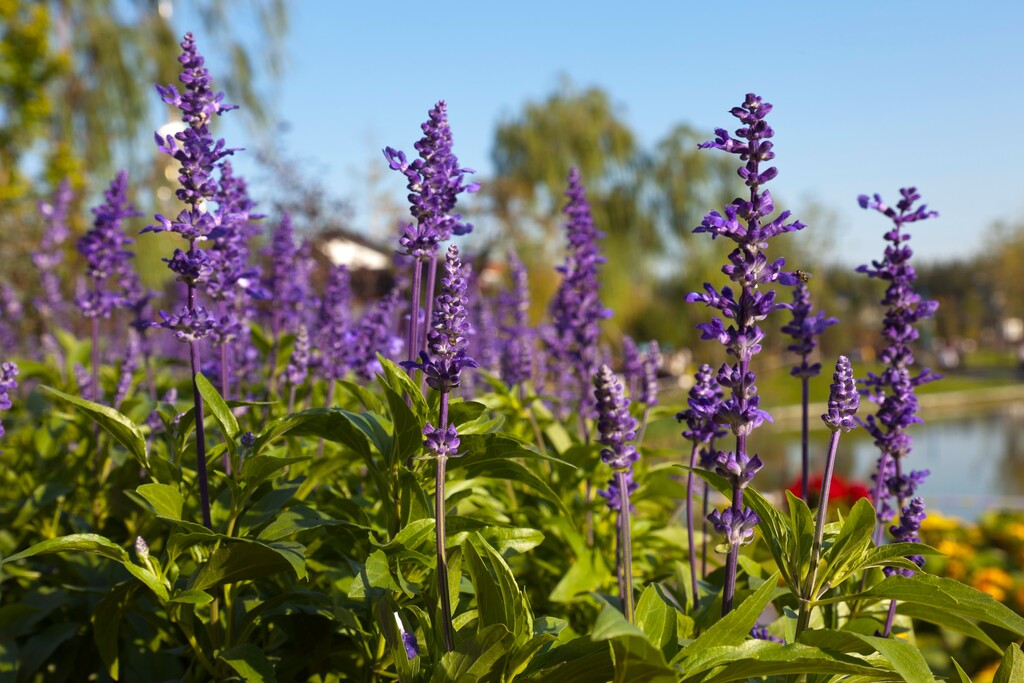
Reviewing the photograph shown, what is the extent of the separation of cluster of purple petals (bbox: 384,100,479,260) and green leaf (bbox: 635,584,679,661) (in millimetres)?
1010

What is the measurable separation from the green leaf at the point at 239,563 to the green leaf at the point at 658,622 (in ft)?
2.27

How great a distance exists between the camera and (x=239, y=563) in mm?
1883

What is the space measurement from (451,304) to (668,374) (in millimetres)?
36692

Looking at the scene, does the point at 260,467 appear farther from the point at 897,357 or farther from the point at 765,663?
the point at 897,357

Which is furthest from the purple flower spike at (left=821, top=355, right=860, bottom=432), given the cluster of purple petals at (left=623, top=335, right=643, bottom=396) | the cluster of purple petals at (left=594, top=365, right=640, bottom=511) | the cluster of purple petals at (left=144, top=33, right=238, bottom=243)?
the cluster of purple petals at (left=623, top=335, right=643, bottom=396)

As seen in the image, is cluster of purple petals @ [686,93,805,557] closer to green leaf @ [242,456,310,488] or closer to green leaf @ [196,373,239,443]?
green leaf @ [242,456,310,488]

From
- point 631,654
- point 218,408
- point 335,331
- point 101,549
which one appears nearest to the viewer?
point 631,654

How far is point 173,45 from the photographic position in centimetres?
1919

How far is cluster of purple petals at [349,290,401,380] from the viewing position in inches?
133

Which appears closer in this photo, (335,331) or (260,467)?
(260,467)

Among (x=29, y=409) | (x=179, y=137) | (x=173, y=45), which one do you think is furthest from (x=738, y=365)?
(x=173, y=45)

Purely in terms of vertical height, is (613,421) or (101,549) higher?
(613,421)

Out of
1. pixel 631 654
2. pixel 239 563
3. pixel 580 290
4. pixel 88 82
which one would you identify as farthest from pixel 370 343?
pixel 88 82

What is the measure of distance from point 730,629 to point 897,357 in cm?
108
